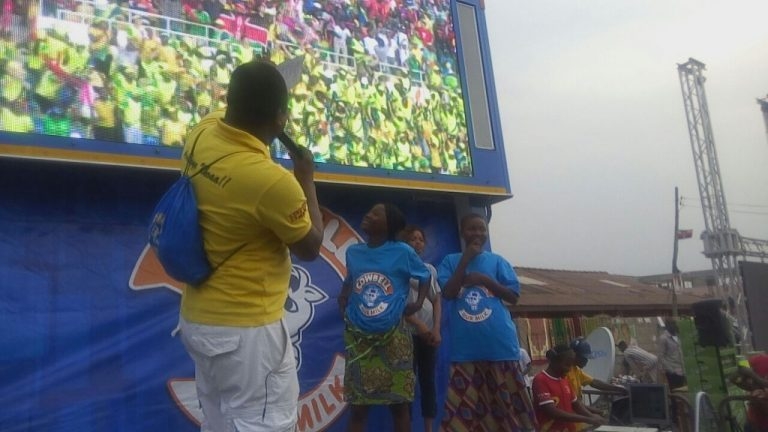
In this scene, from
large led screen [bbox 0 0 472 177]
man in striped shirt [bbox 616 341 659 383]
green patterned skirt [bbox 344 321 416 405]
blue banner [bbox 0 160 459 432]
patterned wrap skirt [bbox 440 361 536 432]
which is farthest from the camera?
man in striped shirt [bbox 616 341 659 383]

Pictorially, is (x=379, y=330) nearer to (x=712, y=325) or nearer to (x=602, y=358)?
(x=712, y=325)

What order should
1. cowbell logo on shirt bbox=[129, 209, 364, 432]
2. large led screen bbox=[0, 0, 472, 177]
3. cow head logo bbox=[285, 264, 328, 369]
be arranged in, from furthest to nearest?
cow head logo bbox=[285, 264, 328, 369] → cowbell logo on shirt bbox=[129, 209, 364, 432] → large led screen bbox=[0, 0, 472, 177]

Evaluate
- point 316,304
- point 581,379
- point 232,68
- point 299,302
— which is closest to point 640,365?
point 581,379

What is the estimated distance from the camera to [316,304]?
13.4 ft

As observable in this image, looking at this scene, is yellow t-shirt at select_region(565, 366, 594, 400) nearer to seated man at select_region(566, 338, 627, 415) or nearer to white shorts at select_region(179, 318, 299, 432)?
seated man at select_region(566, 338, 627, 415)

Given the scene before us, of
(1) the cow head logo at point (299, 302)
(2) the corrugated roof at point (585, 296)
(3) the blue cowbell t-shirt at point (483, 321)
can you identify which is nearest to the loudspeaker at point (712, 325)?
(3) the blue cowbell t-shirt at point (483, 321)

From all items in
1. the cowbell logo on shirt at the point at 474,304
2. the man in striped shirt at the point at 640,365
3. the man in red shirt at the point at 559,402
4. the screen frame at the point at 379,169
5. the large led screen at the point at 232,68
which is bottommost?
the man in striped shirt at the point at 640,365

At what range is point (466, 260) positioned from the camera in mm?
3998

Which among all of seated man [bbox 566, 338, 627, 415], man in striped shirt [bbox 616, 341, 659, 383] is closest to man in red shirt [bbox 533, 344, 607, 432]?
seated man [bbox 566, 338, 627, 415]

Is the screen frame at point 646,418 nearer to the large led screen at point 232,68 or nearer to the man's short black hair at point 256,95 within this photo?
the large led screen at point 232,68

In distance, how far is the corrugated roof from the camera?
45.3ft

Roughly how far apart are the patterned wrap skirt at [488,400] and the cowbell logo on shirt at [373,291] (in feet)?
2.45

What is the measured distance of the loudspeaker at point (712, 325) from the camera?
414 centimetres

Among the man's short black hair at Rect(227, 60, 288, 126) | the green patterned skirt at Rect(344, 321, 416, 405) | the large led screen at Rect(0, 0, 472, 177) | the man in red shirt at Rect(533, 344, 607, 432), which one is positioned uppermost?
the large led screen at Rect(0, 0, 472, 177)
